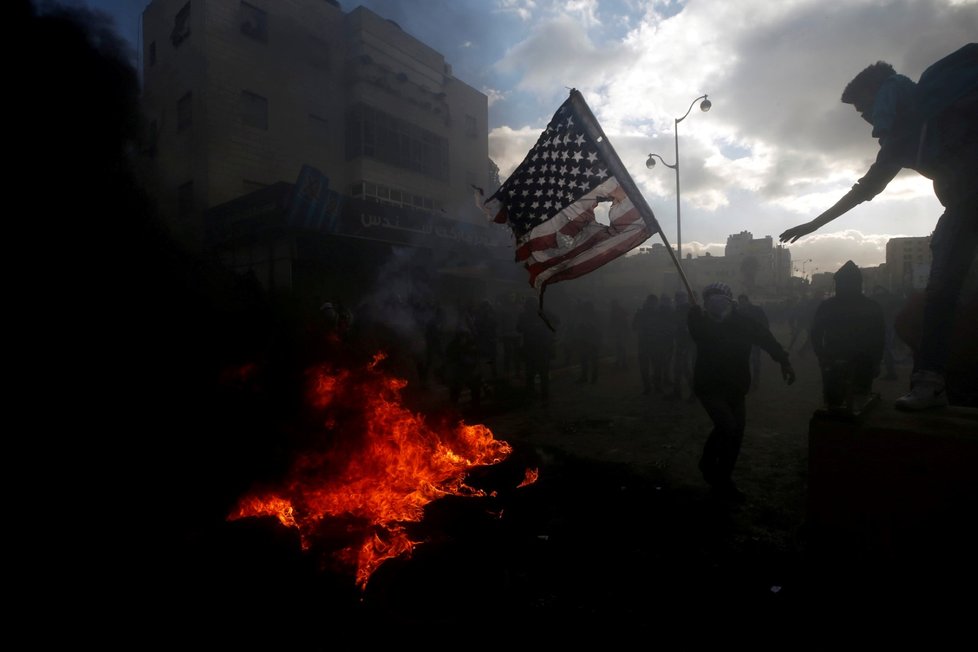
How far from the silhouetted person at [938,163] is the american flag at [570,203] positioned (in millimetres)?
1874

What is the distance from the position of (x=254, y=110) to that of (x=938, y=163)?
22.5 metres

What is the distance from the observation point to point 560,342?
58.9 ft

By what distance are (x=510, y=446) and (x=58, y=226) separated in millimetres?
5269

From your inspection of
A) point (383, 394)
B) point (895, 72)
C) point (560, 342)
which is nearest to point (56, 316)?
point (383, 394)

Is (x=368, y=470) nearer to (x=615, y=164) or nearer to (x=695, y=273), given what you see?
(x=615, y=164)

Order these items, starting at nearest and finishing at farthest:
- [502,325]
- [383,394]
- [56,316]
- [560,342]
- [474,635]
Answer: [474,635] → [56,316] → [383,394] → [502,325] → [560,342]

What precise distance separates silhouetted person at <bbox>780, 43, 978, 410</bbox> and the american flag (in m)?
1.87

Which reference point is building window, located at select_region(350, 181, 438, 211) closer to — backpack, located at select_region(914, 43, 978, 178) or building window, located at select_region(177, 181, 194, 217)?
building window, located at select_region(177, 181, 194, 217)

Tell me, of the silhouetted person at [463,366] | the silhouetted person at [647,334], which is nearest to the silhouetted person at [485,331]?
the silhouetted person at [463,366]

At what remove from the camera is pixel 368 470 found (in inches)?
183

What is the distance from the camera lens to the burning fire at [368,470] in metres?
3.79

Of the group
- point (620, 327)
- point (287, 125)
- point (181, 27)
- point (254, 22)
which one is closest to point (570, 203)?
point (620, 327)

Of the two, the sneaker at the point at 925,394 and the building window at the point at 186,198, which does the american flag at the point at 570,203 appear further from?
the building window at the point at 186,198

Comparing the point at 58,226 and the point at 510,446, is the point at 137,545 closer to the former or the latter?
the point at 58,226
